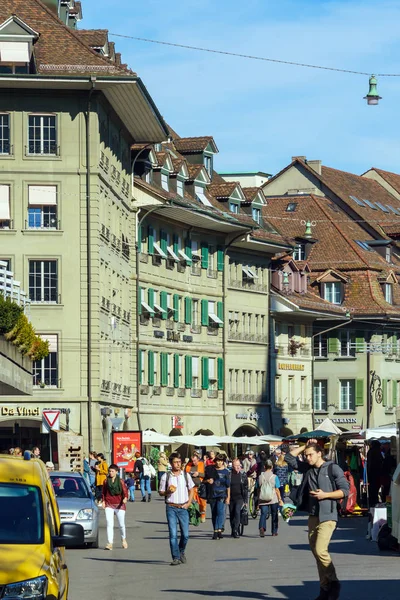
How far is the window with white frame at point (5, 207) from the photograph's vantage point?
59.5 meters

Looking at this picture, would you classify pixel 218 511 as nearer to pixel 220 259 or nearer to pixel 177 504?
pixel 177 504

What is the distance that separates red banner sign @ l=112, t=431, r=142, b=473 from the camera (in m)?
52.1

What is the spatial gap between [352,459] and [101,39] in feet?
93.6

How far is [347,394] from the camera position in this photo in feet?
304

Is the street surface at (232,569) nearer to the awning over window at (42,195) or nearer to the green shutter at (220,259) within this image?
the awning over window at (42,195)

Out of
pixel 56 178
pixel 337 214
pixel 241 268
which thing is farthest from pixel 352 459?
pixel 337 214

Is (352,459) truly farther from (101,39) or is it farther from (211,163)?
(211,163)

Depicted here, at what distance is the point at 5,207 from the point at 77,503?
31.8 metres

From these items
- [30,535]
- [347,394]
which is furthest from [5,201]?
[30,535]

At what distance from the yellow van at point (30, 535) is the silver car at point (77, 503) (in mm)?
14349

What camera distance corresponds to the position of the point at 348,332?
93.8 m

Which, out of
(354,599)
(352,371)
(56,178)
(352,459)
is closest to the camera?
(354,599)

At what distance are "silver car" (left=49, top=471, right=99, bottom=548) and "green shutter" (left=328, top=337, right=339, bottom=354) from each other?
208ft

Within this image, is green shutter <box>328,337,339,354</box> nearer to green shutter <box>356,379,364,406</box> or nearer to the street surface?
green shutter <box>356,379,364,406</box>
